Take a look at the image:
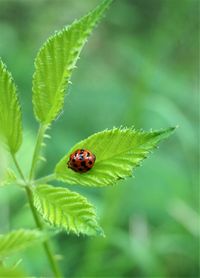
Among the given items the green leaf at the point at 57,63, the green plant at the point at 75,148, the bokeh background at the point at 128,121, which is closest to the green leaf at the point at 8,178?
the green plant at the point at 75,148

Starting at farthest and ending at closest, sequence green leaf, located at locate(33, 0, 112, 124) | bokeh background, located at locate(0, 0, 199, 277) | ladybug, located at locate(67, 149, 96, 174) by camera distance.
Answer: bokeh background, located at locate(0, 0, 199, 277)
ladybug, located at locate(67, 149, 96, 174)
green leaf, located at locate(33, 0, 112, 124)

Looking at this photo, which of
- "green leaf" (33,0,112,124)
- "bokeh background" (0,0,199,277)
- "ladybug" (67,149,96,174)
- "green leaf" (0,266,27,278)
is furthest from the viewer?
"bokeh background" (0,0,199,277)

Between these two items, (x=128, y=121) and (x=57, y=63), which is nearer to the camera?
(x=57, y=63)

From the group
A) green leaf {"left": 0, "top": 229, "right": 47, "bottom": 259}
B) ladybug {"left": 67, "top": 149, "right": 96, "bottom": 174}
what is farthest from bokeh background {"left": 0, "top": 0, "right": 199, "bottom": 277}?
green leaf {"left": 0, "top": 229, "right": 47, "bottom": 259}

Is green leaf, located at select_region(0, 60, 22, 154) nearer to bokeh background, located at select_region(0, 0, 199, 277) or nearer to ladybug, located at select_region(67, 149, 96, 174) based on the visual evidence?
ladybug, located at select_region(67, 149, 96, 174)

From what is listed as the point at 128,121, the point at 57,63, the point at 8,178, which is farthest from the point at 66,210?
the point at 128,121

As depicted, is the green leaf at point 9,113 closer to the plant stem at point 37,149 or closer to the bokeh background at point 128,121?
the plant stem at point 37,149

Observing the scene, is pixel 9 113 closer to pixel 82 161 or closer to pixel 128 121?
pixel 82 161
